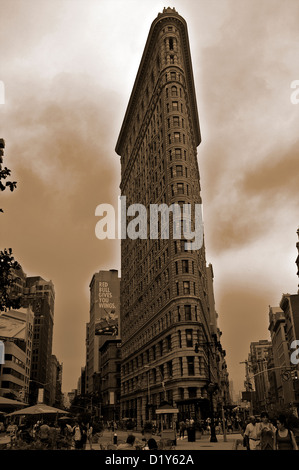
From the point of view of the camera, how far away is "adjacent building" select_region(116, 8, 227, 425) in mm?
64250

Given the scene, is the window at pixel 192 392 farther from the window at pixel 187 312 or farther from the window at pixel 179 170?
the window at pixel 179 170

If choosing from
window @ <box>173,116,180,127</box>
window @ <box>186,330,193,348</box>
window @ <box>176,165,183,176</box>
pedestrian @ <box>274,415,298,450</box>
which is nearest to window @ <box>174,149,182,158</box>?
window @ <box>176,165,183,176</box>

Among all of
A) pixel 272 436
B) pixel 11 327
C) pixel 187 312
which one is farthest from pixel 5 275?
pixel 11 327

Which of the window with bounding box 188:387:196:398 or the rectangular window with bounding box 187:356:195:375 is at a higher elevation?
the rectangular window with bounding box 187:356:195:375

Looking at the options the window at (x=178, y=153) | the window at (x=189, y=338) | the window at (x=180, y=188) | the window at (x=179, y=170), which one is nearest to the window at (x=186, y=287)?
the window at (x=189, y=338)

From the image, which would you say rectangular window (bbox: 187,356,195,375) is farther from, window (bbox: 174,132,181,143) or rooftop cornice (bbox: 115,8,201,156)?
rooftop cornice (bbox: 115,8,201,156)

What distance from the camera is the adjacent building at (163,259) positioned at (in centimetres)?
6425

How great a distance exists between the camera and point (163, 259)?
74125 millimetres

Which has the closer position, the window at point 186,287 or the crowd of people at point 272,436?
the crowd of people at point 272,436

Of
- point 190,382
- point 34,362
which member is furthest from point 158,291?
point 34,362

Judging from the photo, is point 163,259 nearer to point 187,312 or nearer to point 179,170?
point 187,312

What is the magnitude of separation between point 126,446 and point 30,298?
19418 centimetres
